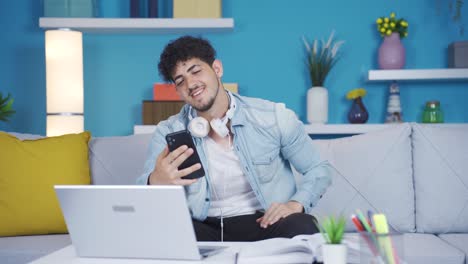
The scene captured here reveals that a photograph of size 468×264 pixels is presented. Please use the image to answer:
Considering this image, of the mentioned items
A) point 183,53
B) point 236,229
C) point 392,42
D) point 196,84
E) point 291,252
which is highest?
point 392,42

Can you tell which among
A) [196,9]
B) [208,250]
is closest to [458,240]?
[208,250]

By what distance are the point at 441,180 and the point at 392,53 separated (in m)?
1.10

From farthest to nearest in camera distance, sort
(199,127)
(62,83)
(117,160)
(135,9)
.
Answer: (135,9) → (62,83) → (117,160) → (199,127)

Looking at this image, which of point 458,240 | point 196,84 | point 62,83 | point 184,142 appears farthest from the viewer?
point 62,83

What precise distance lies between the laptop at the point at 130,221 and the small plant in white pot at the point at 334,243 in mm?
277

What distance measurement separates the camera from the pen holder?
101 cm

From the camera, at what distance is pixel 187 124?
216 centimetres

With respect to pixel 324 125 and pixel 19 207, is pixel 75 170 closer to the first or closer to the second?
pixel 19 207

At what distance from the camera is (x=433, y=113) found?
3.36 meters

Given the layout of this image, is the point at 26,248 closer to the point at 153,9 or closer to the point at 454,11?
the point at 153,9

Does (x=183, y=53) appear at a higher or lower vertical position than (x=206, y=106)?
higher

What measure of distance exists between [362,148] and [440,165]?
0.32 metres

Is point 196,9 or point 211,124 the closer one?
point 211,124

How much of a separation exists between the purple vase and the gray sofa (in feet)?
2.89
